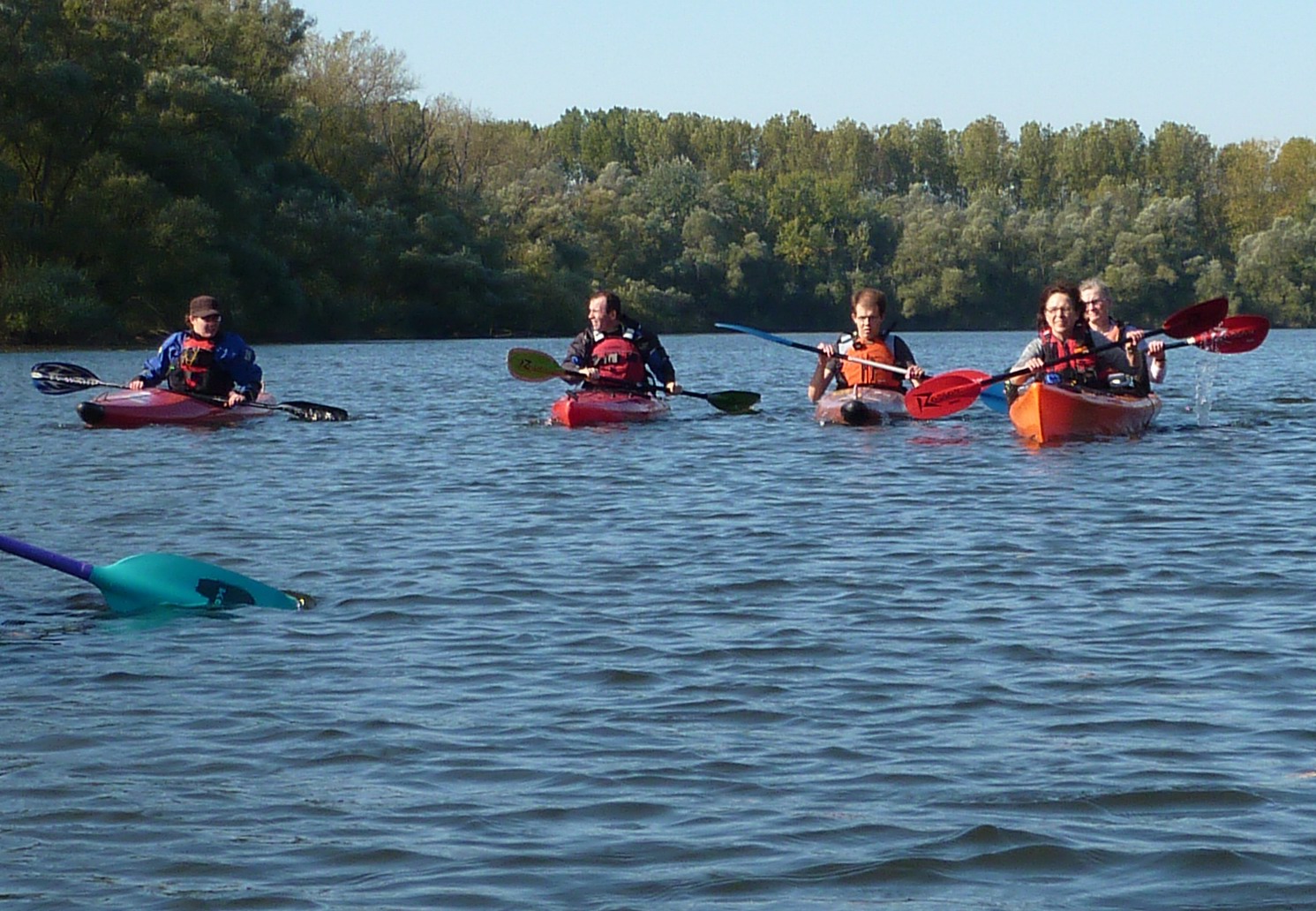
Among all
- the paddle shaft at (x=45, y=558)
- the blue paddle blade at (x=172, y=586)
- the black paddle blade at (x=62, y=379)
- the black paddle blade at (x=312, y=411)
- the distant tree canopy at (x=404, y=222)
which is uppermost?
the distant tree canopy at (x=404, y=222)

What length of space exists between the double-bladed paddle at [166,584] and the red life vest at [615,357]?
8.68 meters

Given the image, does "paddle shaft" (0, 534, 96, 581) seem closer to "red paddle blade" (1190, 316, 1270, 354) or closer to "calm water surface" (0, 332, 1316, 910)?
"calm water surface" (0, 332, 1316, 910)

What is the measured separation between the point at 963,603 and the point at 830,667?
1.23 meters

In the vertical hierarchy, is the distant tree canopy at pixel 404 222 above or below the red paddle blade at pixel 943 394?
above

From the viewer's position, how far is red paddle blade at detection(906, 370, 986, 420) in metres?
14.0

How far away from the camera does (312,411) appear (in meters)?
16.1

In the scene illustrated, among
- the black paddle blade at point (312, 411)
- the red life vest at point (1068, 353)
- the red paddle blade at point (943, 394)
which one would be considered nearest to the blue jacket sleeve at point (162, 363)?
the black paddle blade at point (312, 411)

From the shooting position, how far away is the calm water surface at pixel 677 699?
380cm

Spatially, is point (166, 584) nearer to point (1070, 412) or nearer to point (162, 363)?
point (1070, 412)

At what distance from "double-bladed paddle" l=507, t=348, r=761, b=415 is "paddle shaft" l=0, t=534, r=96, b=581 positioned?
8.39 m

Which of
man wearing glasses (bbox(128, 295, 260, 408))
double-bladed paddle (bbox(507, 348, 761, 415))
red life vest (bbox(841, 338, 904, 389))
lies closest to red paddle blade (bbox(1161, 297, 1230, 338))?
red life vest (bbox(841, 338, 904, 389))

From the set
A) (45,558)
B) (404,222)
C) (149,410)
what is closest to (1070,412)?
(149,410)

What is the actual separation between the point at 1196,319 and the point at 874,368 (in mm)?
2572

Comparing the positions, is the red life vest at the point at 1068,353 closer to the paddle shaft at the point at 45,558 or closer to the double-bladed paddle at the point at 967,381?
the double-bladed paddle at the point at 967,381
